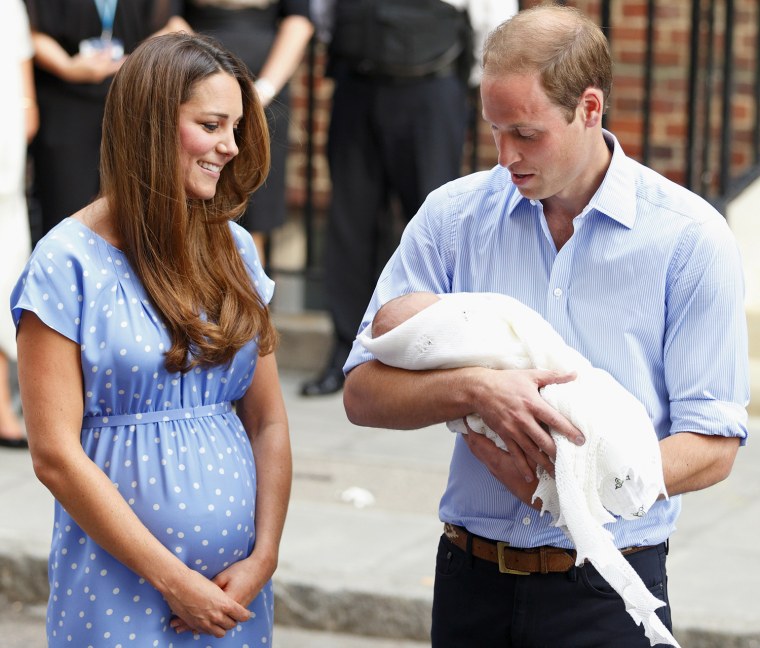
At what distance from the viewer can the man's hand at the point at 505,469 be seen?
2.62m

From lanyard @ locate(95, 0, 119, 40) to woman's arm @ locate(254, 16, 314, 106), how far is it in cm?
72

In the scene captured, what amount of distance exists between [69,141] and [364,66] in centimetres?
141

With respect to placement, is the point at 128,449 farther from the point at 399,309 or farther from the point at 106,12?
the point at 106,12

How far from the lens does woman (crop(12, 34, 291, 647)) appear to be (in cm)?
284

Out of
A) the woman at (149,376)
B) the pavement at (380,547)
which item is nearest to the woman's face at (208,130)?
the woman at (149,376)

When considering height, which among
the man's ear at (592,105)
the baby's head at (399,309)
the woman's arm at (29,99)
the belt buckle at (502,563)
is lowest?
the woman's arm at (29,99)

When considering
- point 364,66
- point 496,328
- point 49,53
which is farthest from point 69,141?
point 496,328

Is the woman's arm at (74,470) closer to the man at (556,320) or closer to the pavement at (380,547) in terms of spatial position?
the man at (556,320)

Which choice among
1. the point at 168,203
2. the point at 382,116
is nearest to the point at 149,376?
the point at 168,203

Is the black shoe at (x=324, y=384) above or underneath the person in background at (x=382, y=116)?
underneath

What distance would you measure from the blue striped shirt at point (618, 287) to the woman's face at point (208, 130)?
432mm

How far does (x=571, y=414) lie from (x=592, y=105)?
580 mm

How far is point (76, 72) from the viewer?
21.3 feet

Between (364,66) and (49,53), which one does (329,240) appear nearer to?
(364,66)
